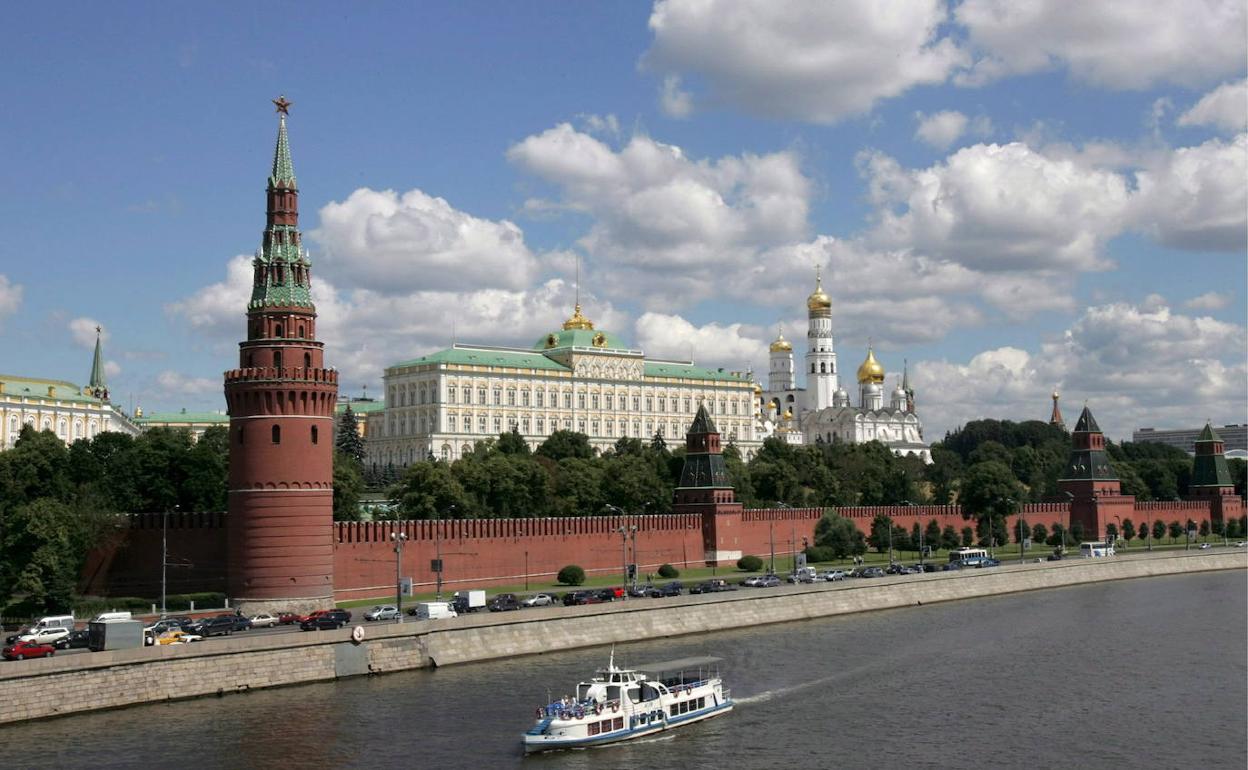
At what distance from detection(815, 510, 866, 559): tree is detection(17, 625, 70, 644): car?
172 feet

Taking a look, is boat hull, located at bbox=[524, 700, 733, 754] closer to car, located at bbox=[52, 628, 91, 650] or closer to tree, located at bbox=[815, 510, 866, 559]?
car, located at bbox=[52, 628, 91, 650]

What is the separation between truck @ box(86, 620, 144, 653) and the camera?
1748 inches

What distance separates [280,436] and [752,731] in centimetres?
2731

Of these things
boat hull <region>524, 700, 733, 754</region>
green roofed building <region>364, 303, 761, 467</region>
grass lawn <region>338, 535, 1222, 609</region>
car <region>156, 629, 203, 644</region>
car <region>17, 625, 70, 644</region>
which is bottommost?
boat hull <region>524, 700, 733, 754</region>

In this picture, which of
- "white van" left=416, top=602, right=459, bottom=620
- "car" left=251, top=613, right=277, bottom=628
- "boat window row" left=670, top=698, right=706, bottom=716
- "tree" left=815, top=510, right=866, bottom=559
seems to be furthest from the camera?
"tree" left=815, top=510, right=866, bottom=559

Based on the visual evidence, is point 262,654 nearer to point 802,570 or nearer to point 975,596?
point 802,570

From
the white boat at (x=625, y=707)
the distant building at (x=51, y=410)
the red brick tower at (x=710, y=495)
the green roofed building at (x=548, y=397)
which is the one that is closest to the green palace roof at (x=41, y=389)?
the distant building at (x=51, y=410)

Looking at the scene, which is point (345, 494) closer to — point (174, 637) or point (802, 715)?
point (174, 637)

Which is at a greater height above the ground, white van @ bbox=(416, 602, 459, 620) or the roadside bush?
the roadside bush

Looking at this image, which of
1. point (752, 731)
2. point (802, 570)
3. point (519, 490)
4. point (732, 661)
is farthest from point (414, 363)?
point (752, 731)

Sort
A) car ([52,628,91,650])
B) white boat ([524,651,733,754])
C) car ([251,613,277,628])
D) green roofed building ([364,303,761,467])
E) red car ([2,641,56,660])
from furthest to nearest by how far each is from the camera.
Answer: green roofed building ([364,303,761,467]) → car ([251,613,277,628]) → car ([52,628,91,650]) → red car ([2,641,56,660]) → white boat ([524,651,733,754])

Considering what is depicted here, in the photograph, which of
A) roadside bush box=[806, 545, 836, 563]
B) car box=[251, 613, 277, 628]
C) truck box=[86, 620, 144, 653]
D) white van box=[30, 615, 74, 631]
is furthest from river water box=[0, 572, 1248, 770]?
roadside bush box=[806, 545, 836, 563]

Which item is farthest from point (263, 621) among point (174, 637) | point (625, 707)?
point (625, 707)

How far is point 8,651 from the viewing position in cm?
4416
